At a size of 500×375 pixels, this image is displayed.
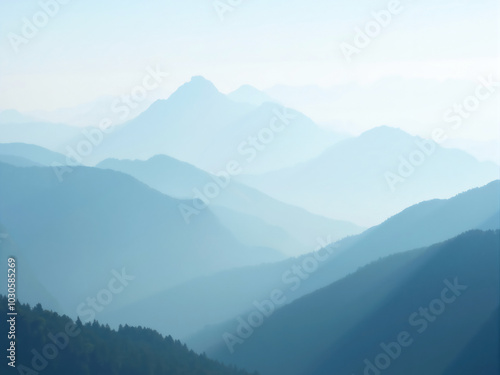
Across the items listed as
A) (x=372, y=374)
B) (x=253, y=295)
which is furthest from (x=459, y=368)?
(x=253, y=295)

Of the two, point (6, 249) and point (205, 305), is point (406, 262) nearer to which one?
point (205, 305)

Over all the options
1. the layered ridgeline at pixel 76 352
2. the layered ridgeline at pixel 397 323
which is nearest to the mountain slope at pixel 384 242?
the layered ridgeline at pixel 397 323

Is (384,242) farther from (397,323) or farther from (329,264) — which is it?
(397,323)

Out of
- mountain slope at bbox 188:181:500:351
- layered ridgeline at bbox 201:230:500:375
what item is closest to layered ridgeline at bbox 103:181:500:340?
mountain slope at bbox 188:181:500:351

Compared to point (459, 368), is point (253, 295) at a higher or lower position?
higher

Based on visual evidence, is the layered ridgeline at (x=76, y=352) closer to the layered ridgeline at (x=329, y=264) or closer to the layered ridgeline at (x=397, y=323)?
the layered ridgeline at (x=397, y=323)

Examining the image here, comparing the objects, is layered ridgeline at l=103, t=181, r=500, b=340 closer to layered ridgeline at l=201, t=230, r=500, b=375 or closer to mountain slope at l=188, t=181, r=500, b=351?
mountain slope at l=188, t=181, r=500, b=351
